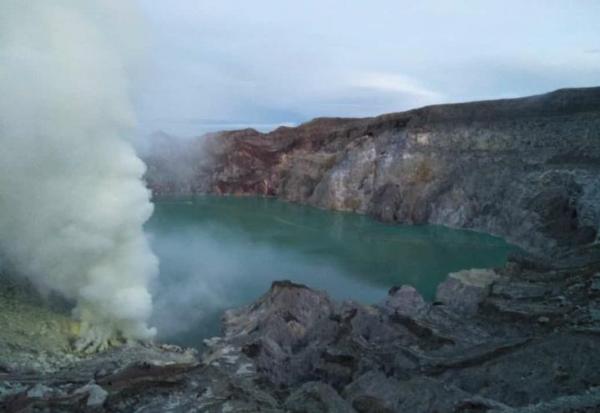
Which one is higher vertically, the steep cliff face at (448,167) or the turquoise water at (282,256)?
the steep cliff face at (448,167)

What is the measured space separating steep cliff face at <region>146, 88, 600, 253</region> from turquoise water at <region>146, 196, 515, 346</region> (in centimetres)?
253

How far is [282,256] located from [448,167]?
19.2m

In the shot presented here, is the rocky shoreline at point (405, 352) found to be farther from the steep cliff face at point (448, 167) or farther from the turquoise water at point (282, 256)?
the turquoise water at point (282, 256)

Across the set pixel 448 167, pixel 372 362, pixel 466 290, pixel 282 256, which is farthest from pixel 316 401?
pixel 448 167

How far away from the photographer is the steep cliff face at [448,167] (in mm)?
32250

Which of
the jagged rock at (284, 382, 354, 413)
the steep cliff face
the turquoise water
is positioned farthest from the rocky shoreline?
the turquoise water

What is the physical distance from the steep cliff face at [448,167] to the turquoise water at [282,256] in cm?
253

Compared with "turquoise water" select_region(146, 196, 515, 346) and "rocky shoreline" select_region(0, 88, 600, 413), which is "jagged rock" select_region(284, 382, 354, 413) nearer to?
"rocky shoreline" select_region(0, 88, 600, 413)

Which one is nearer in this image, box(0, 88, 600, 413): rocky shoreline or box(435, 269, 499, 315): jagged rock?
box(0, 88, 600, 413): rocky shoreline

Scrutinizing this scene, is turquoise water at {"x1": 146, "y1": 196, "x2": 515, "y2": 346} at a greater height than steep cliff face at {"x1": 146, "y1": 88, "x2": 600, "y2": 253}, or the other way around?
steep cliff face at {"x1": 146, "y1": 88, "x2": 600, "y2": 253}

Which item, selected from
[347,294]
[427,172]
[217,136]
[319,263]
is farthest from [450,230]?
[217,136]

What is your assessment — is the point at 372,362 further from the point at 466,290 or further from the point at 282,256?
the point at 282,256

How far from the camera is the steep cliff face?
32250mm

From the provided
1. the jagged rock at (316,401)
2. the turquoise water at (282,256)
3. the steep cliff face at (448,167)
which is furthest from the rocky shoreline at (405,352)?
the turquoise water at (282,256)
